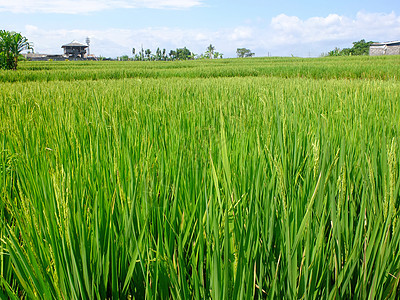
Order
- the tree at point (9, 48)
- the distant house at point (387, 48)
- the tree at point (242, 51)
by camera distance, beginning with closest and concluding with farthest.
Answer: the tree at point (9, 48) → the distant house at point (387, 48) → the tree at point (242, 51)

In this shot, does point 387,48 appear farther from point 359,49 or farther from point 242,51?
point 242,51

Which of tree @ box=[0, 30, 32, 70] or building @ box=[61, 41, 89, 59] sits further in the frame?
building @ box=[61, 41, 89, 59]

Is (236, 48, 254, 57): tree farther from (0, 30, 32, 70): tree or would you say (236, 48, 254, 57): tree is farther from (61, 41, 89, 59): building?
(0, 30, 32, 70): tree

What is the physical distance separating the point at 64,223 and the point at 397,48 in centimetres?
4161

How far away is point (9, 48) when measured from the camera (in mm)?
12000

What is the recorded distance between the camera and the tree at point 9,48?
11625mm

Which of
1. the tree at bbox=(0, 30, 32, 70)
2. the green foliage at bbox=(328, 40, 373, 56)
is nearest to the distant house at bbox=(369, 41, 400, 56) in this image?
the green foliage at bbox=(328, 40, 373, 56)

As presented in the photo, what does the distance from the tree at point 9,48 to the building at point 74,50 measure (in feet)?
160

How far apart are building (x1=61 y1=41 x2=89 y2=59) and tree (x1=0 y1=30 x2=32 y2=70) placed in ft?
160

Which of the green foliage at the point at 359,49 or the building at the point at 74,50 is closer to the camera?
the green foliage at the point at 359,49

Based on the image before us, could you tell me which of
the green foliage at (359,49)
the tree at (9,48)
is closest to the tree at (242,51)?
the green foliage at (359,49)

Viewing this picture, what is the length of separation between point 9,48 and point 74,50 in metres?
54.2

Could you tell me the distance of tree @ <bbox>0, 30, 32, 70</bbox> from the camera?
11.6 meters

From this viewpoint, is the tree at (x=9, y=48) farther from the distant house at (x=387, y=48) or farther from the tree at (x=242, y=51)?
the tree at (x=242, y=51)
